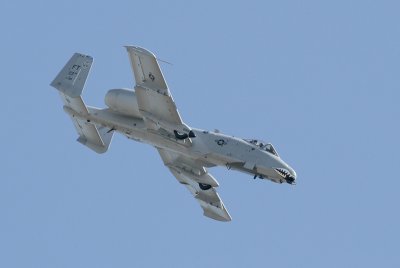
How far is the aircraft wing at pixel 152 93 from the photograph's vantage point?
282ft

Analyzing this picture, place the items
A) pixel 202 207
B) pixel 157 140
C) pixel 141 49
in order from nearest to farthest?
pixel 141 49 < pixel 157 140 < pixel 202 207

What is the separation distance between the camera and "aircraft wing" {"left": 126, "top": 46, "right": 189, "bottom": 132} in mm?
85875

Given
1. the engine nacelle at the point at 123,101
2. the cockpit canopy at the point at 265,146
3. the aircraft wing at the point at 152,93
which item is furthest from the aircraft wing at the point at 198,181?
the engine nacelle at the point at 123,101

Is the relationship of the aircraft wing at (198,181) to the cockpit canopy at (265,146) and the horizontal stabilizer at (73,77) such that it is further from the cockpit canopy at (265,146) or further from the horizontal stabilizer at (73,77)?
the horizontal stabilizer at (73,77)

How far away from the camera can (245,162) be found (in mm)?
89438

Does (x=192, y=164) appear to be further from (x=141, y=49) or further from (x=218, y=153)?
(x=141, y=49)

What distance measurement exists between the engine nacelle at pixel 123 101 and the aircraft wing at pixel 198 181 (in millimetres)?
6000

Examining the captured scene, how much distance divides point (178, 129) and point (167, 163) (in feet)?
29.7

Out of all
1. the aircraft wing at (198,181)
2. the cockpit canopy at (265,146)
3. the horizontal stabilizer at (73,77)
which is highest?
the horizontal stabilizer at (73,77)

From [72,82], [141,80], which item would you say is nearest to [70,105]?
[72,82]

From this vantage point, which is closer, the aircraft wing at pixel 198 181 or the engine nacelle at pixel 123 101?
the engine nacelle at pixel 123 101

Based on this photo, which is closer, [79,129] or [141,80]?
[141,80]

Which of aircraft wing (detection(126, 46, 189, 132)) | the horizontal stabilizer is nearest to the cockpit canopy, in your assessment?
aircraft wing (detection(126, 46, 189, 132))

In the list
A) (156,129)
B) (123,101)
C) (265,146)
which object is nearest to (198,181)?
(156,129)
